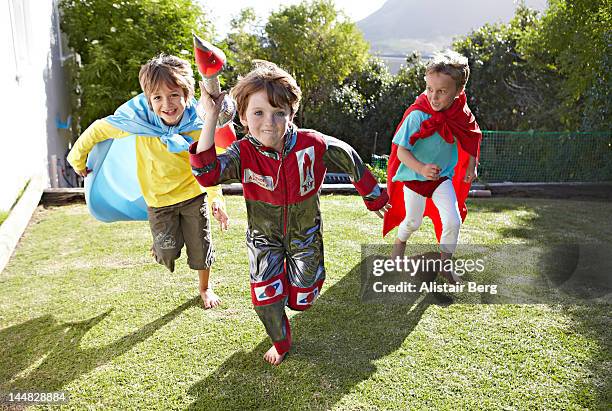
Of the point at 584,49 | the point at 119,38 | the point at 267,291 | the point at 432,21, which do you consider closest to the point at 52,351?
the point at 267,291

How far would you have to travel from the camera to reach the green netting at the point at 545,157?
27.0 ft

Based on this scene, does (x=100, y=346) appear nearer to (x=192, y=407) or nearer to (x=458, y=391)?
(x=192, y=407)

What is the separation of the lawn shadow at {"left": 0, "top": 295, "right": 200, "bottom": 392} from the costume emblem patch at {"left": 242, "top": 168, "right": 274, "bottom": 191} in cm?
133

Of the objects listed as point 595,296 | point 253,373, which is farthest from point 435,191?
point 253,373

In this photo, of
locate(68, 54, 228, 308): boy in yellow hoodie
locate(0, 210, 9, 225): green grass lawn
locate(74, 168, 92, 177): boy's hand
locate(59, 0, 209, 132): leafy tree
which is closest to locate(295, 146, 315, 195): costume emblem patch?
locate(68, 54, 228, 308): boy in yellow hoodie

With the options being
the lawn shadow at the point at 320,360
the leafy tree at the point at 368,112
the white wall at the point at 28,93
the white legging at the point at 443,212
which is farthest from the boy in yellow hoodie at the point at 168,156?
the leafy tree at the point at 368,112

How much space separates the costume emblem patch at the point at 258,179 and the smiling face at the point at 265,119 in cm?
18

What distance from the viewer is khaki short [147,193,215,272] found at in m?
3.60

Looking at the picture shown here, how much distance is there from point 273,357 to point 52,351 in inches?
53.4

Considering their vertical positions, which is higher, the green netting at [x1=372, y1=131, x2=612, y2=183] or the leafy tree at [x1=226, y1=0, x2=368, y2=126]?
the leafy tree at [x1=226, y1=0, x2=368, y2=126]

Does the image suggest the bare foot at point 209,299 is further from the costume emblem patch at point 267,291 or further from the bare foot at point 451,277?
the bare foot at point 451,277

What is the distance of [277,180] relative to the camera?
2.70 m

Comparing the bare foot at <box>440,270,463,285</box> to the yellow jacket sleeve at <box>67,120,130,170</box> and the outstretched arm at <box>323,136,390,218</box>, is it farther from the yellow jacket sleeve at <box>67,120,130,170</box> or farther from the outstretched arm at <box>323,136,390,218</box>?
the yellow jacket sleeve at <box>67,120,130,170</box>

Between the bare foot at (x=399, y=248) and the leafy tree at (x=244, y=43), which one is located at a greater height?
the leafy tree at (x=244, y=43)
